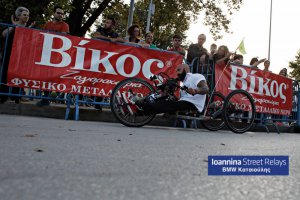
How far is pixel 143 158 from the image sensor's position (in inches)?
93.2

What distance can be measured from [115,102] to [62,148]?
3.26 metres

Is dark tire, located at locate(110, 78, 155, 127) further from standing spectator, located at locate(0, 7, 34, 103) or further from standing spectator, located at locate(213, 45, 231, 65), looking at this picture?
standing spectator, located at locate(213, 45, 231, 65)

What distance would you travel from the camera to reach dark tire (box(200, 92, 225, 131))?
21.9 feet

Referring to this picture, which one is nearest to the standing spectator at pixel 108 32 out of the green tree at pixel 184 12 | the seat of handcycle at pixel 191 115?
the seat of handcycle at pixel 191 115

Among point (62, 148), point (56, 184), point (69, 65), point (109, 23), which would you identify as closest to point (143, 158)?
point (62, 148)

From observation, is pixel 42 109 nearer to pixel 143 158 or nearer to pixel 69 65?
pixel 69 65

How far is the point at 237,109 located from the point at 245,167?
4.93 m

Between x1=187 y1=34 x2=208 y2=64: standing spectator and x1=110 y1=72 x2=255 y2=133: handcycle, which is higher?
x1=187 y1=34 x2=208 y2=64: standing spectator

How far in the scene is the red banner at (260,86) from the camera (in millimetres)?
8016

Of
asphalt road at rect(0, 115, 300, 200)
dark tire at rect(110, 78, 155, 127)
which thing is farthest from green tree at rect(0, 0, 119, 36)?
asphalt road at rect(0, 115, 300, 200)

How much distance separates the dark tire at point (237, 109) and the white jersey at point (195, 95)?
1.70 ft

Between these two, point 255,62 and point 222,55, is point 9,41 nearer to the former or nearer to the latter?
point 222,55

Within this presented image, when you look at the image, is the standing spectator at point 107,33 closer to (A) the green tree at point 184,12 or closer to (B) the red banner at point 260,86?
(B) the red banner at point 260,86

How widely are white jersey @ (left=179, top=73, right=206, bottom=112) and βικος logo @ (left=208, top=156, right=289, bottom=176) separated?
396 centimetres
